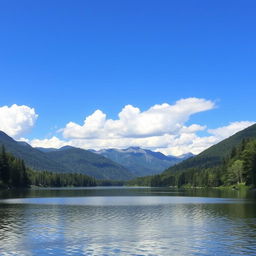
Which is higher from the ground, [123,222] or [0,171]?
[0,171]

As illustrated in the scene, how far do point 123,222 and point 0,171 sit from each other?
15015 cm

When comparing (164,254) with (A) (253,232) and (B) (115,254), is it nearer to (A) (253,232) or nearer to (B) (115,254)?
(B) (115,254)

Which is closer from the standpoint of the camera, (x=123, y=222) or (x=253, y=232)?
(x=253, y=232)

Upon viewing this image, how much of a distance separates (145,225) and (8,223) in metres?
18.8

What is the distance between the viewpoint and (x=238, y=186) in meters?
190

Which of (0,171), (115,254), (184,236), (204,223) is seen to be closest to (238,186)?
(0,171)

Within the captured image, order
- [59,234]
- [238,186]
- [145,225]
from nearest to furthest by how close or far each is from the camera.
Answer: [59,234] < [145,225] < [238,186]

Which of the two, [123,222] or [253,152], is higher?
[253,152]

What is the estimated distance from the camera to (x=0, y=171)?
194625 millimetres

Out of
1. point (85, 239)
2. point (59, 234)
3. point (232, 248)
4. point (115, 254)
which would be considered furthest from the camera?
point (59, 234)

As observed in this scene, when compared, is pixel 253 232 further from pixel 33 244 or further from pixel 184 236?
pixel 33 244

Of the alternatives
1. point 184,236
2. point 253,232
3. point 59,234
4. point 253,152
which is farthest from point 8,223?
point 253,152

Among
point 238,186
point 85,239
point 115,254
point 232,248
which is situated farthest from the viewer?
point 238,186

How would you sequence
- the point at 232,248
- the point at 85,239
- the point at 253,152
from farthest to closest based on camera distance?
1. the point at 253,152
2. the point at 85,239
3. the point at 232,248
